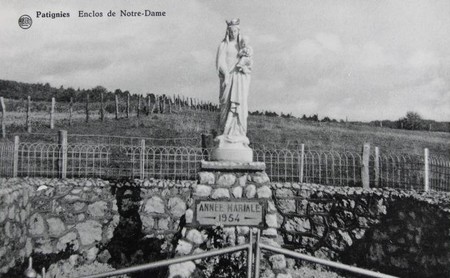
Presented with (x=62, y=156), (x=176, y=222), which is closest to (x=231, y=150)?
(x=176, y=222)

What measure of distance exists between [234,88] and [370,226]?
401cm

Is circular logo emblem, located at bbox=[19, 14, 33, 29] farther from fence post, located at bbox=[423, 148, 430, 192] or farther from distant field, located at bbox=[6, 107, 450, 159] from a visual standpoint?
distant field, located at bbox=[6, 107, 450, 159]

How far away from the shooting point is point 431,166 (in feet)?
26.4

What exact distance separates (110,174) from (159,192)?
271 cm

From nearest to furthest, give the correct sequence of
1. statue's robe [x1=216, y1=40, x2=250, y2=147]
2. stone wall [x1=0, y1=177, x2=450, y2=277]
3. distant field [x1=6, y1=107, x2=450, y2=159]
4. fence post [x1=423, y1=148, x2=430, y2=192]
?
1. statue's robe [x1=216, y1=40, x2=250, y2=147]
2. stone wall [x1=0, y1=177, x2=450, y2=277]
3. fence post [x1=423, y1=148, x2=430, y2=192]
4. distant field [x1=6, y1=107, x2=450, y2=159]

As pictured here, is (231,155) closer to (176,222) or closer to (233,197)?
(233,197)

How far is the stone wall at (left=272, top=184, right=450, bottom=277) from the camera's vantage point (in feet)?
22.3

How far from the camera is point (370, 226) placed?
7.98 meters

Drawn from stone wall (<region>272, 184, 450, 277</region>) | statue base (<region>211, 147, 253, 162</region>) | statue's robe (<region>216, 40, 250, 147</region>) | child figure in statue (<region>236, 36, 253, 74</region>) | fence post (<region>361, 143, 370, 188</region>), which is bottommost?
stone wall (<region>272, 184, 450, 277</region>)

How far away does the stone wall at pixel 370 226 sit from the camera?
268 inches

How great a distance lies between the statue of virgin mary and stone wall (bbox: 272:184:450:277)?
2.71m

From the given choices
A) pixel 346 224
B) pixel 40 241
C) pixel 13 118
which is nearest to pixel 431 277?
pixel 346 224

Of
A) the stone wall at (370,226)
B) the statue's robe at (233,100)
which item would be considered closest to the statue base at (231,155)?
the statue's robe at (233,100)

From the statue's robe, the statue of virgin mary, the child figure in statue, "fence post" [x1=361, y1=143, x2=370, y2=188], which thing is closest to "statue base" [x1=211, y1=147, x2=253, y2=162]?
the statue of virgin mary
